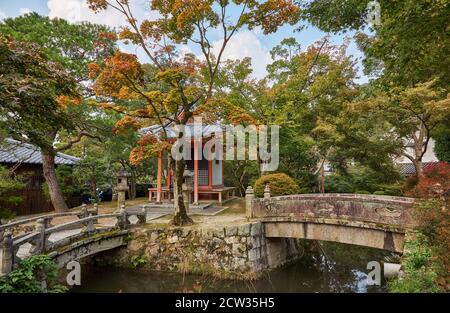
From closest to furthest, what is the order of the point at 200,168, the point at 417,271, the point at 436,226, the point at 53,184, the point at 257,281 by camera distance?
the point at 417,271 < the point at 436,226 < the point at 257,281 < the point at 53,184 < the point at 200,168

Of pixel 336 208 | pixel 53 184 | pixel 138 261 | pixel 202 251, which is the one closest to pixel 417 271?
pixel 336 208

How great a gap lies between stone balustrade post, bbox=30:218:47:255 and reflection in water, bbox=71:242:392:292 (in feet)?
7.30

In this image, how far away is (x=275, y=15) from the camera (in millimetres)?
11727

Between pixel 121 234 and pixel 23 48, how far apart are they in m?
7.44

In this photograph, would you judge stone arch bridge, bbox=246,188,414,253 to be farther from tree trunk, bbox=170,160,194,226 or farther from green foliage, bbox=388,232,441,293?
tree trunk, bbox=170,160,194,226

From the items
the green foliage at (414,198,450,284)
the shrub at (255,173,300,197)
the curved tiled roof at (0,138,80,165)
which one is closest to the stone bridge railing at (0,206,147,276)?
the shrub at (255,173,300,197)

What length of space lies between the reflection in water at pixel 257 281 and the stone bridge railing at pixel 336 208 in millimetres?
2394

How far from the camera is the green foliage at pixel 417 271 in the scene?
489 cm

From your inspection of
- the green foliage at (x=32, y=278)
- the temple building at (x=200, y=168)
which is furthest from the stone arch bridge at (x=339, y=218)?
the green foliage at (x=32, y=278)

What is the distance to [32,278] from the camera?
6.63 m

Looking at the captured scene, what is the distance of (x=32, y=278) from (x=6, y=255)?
2.67ft

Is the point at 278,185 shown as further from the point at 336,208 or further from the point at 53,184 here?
the point at 53,184

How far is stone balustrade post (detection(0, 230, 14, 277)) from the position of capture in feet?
21.4
